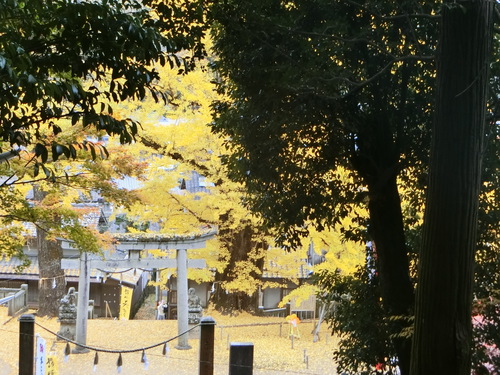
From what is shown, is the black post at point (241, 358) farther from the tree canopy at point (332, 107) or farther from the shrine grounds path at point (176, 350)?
the shrine grounds path at point (176, 350)

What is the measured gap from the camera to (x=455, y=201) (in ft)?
9.66

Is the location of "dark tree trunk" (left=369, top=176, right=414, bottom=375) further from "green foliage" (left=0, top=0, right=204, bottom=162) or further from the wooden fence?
the wooden fence

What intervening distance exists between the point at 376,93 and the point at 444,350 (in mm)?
2019

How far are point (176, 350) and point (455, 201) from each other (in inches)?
282

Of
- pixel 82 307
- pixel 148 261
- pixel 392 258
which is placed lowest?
pixel 82 307

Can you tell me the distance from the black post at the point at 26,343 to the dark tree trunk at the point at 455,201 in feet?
15.7

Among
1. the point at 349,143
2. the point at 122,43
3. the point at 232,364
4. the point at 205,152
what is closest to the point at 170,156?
the point at 205,152

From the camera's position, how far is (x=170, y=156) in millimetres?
9695

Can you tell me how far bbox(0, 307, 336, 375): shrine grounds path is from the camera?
8148mm

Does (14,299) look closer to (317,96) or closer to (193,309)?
(193,309)

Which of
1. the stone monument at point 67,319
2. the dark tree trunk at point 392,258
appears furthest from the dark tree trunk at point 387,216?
the stone monument at point 67,319

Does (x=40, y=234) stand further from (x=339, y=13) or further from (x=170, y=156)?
(x=339, y=13)

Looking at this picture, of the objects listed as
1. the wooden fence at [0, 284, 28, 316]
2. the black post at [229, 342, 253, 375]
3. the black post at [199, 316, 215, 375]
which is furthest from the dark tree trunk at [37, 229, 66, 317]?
the black post at [229, 342, 253, 375]

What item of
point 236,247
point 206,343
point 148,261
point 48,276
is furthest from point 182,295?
point 48,276
